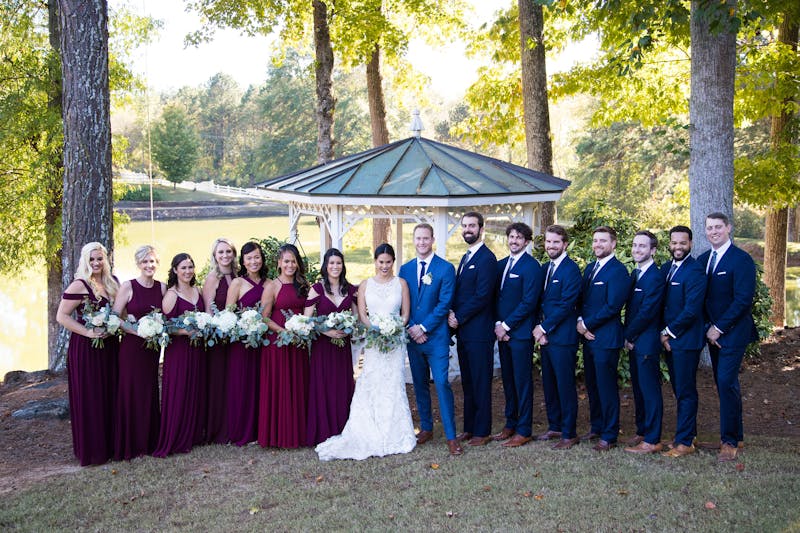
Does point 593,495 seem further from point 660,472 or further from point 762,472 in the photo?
point 762,472

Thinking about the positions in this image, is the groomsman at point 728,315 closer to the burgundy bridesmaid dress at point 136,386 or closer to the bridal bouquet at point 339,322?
the bridal bouquet at point 339,322

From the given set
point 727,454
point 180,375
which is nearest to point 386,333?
point 180,375

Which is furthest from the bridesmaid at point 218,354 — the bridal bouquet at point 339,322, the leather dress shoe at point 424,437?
the leather dress shoe at point 424,437

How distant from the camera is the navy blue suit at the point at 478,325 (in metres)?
6.78

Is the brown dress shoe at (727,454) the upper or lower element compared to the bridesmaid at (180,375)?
lower

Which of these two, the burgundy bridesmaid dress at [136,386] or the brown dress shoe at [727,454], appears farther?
the burgundy bridesmaid dress at [136,386]

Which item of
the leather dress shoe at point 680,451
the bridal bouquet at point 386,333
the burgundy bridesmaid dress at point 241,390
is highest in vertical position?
the bridal bouquet at point 386,333

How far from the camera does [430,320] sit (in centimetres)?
670

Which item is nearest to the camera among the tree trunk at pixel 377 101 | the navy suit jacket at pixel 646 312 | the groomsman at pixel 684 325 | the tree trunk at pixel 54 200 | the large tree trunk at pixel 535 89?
the groomsman at pixel 684 325

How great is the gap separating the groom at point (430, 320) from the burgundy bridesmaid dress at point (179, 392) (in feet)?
6.59

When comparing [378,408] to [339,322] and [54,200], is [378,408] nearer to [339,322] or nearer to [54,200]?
[339,322]

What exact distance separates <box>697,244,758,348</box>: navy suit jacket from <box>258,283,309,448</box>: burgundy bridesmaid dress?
3.58 m

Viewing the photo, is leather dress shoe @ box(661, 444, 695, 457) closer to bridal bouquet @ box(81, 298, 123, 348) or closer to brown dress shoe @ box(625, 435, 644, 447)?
brown dress shoe @ box(625, 435, 644, 447)

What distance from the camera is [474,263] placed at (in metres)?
6.83
